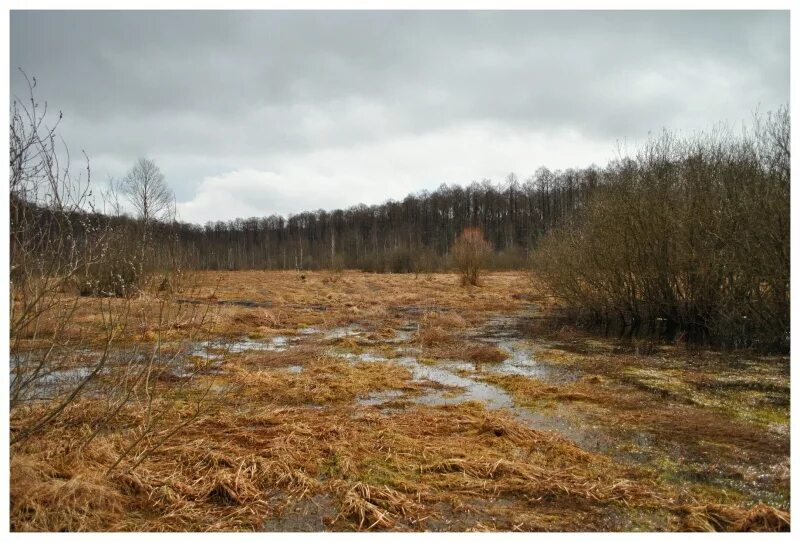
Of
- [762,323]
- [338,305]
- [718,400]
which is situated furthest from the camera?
[338,305]

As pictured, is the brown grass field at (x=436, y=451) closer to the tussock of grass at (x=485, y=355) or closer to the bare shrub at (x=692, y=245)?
the tussock of grass at (x=485, y=355)

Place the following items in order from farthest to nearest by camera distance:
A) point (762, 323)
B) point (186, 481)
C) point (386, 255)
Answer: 1. point (386, 255)
2. point (762, 323)
3. point (186, 481)

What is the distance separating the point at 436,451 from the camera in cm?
502

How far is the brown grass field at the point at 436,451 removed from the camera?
3.72 meters

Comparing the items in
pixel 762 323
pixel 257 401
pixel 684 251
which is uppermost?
pixel 684 251

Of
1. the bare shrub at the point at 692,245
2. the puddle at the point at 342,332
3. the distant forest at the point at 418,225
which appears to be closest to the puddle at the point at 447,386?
the puddle at the point at 342,332

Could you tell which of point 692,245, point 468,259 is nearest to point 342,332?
point 692,245

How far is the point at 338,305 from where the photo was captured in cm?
2092

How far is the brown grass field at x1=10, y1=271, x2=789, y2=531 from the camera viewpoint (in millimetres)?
3719

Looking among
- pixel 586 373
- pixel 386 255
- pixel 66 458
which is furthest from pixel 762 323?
pixel 386 255

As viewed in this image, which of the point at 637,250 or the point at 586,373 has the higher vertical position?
the point at 637,250

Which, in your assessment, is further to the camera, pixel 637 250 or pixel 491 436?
pixel 637 250
